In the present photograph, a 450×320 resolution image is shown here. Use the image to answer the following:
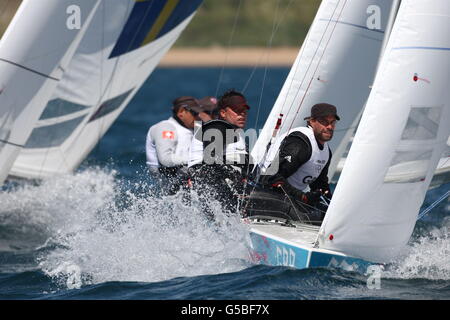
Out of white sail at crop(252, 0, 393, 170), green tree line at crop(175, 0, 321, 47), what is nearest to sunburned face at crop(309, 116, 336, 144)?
white sail at crop(252, 0, 393, 170)

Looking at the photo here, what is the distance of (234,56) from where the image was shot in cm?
4606

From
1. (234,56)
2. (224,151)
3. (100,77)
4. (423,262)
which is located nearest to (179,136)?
(224,151)

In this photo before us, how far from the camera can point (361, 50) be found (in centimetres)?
685

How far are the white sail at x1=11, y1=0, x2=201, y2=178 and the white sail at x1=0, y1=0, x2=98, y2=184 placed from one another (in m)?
0.98

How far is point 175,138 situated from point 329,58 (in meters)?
1.26

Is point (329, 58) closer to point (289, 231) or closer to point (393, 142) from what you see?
point (289, 231)

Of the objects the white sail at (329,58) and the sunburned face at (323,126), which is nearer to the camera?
the sunburned face at (323,126)

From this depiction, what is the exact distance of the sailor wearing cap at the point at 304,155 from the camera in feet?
18.7

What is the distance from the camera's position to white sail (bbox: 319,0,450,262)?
497 centimetres

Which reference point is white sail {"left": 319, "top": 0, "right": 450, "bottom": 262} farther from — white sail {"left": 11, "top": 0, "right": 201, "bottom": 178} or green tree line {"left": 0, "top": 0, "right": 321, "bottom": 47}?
green tree line {"left": 0, "top": 0, "right": 321, "bottom": 47}

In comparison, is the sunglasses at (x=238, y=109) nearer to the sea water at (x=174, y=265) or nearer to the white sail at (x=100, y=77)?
the sea water at (x=174, y=265)

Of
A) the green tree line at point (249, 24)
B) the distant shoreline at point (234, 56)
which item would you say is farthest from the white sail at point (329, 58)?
the distant shoreline at point (234, 56)

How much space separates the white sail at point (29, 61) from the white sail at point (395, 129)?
2.72 metres
